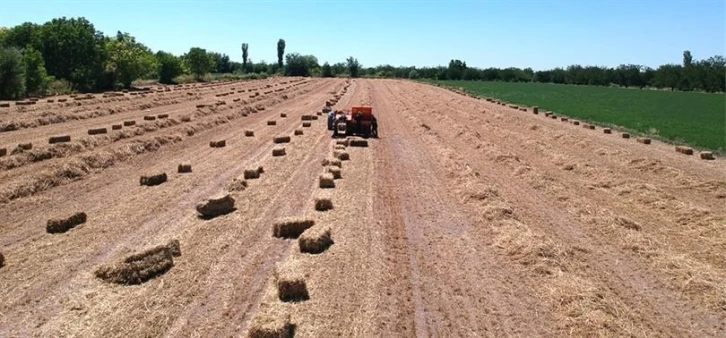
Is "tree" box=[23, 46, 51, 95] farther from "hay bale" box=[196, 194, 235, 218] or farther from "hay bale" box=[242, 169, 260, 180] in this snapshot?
"hay bale" box=[196, 194, 235, 218]

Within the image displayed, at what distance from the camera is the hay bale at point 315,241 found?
12.5 meters

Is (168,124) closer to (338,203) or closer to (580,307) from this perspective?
A: (338,203)

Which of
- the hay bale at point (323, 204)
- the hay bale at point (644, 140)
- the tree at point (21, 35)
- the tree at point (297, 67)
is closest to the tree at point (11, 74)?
the tree at point (21, 35)

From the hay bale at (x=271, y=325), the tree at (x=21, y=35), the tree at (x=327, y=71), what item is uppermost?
the tree at (x=21, y=35)

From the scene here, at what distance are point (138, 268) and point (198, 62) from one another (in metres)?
126

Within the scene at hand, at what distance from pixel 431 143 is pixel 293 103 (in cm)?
3080

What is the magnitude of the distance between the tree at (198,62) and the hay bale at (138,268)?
125554 mm

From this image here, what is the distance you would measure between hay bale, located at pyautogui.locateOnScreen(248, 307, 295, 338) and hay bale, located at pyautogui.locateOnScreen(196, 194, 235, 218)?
674 centimetres

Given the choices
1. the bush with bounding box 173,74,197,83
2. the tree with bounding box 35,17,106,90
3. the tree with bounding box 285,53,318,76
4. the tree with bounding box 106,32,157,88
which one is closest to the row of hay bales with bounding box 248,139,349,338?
the tree with bounding box 35,17,106,90

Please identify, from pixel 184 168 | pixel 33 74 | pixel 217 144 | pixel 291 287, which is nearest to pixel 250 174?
pixel 184 168

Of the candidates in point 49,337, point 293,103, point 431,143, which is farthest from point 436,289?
point 293,103

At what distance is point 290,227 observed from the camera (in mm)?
13688

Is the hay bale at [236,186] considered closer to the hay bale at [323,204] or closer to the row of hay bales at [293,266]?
the row of hay bales at [293,266]

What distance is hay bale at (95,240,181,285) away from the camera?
1074cm
